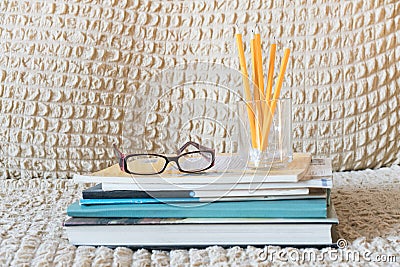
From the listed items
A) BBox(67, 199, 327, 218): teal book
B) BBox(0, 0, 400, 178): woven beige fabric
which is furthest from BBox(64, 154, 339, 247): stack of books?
BBox(0, 0, 400, 178): woven beige fabric

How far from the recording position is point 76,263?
537 mm

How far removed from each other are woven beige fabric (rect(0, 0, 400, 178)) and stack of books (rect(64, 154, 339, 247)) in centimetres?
46

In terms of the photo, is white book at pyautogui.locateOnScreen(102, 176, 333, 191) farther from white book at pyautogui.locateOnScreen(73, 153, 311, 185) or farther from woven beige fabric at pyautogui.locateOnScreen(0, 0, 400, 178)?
woven beige fabric at pyautogui.locateOnScreen(0, 0, 400, 178)

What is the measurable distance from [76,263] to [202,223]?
135mm

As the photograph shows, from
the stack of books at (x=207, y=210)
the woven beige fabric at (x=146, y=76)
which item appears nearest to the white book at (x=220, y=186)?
the stack of books at (x=207, y=210)

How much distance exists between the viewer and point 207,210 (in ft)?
1.88

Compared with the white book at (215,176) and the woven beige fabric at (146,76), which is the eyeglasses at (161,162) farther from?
the woven beige fabric at (146,76)

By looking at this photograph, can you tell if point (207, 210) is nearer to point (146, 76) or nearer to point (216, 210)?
point (216, 210)

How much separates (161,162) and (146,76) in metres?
0.47

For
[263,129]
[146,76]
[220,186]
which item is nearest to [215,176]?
[220,186]

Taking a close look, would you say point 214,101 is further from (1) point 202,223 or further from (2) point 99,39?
(2) point 99,39

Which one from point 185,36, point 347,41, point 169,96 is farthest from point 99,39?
point 347,41

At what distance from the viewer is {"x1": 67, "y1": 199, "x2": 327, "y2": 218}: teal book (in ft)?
1.84

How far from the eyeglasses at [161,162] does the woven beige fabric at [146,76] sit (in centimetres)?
41
